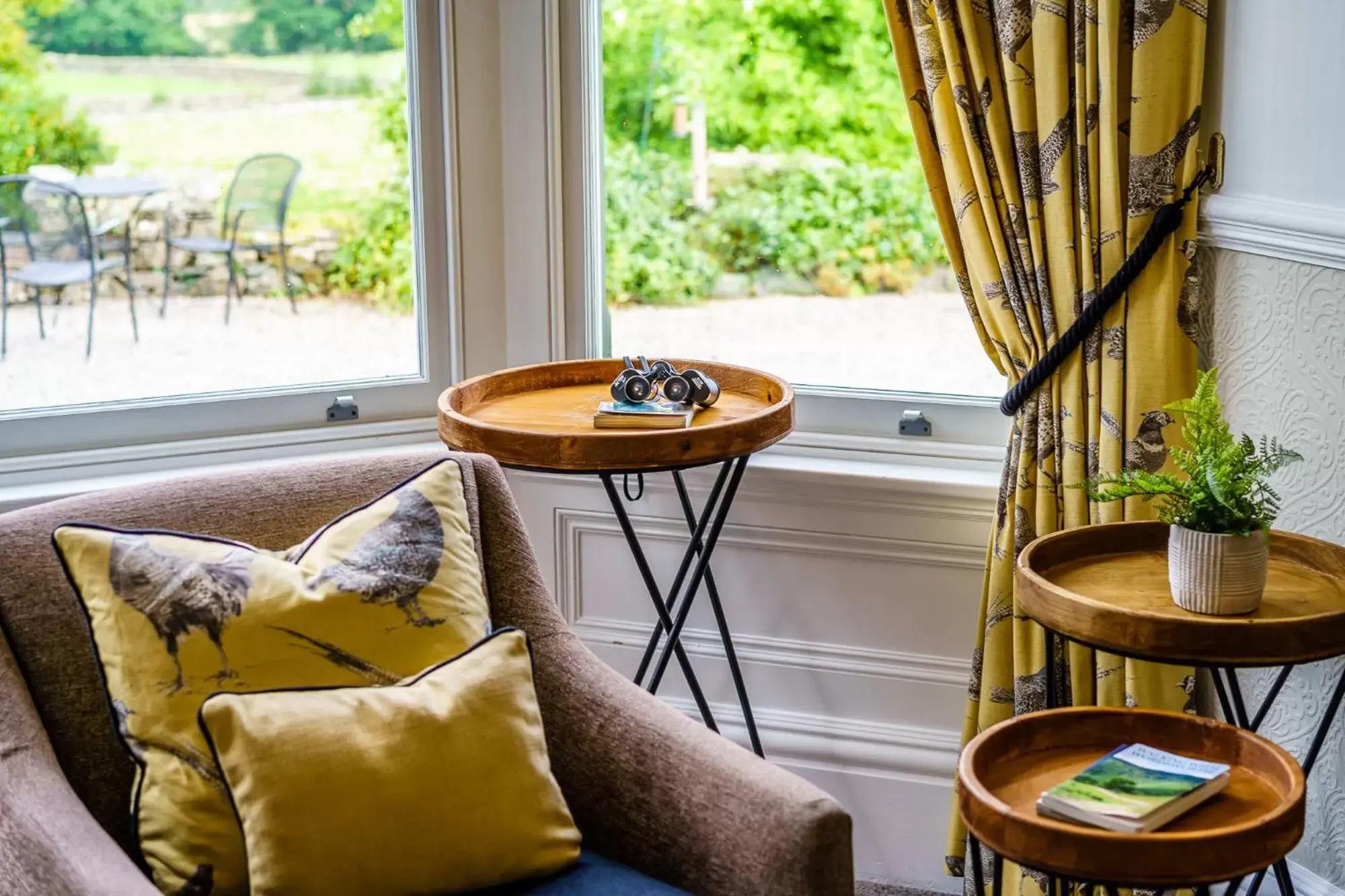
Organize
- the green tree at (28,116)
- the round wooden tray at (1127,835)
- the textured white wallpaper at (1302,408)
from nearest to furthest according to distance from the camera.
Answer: the round wooden tray at (1127,835), the textured white wallpaper at (1302,408), the green tree at (28,116)

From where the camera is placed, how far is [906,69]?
245 cm

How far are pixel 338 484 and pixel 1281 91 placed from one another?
1448mm

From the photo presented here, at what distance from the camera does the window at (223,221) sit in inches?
104

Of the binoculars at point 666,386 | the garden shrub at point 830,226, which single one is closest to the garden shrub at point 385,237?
the garden shrub at point 830,226

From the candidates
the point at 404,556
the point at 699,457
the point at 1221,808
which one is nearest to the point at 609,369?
the point at 699,457

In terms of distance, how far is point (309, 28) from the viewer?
2785 mm

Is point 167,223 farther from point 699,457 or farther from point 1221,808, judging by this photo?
point 1221,808

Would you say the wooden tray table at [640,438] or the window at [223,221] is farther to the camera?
the window at [223,221]

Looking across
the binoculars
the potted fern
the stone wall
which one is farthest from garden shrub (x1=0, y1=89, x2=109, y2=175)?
the potted fern

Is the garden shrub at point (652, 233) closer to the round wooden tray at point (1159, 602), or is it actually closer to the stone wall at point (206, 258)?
the stone wall at point (206, 258)

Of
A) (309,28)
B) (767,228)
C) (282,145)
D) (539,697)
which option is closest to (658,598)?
(539,697)

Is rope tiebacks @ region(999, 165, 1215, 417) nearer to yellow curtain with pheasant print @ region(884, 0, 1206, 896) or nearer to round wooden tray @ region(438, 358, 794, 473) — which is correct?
yellow curtain with pheasant print @ region(884, 0, 1206, 896)

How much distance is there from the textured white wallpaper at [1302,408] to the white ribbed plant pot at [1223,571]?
0.30 meters

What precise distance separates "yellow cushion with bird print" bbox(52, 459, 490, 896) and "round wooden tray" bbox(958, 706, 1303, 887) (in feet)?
2.27
